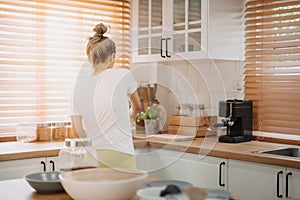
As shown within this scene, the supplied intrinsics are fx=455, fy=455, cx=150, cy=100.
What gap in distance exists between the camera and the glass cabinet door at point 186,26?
355cm

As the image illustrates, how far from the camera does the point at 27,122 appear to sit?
366cm

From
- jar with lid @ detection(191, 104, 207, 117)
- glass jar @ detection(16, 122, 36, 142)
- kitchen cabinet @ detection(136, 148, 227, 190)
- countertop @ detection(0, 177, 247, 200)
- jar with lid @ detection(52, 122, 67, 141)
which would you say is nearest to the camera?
countertop @ detection(0, 177, 247, 200)

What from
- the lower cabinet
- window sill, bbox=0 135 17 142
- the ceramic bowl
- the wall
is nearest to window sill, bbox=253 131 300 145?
the wall

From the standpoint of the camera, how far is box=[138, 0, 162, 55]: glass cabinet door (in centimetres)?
386

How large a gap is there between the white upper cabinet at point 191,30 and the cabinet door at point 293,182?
1172 millimetres

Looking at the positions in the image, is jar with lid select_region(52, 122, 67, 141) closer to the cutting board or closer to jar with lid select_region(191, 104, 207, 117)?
the cutting board

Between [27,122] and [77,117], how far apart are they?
3.50 feet

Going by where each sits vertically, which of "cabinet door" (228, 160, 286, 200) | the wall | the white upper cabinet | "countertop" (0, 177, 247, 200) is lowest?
"cabinet door" (228, 160, 286, 200)

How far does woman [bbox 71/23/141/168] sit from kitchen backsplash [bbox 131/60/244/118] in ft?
3.49

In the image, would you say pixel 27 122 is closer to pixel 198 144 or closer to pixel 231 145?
pixel 198 144

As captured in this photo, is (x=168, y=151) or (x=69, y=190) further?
(x=168, y=151)

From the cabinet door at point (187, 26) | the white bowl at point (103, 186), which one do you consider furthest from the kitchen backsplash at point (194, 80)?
the white bowl at point (103, 186)

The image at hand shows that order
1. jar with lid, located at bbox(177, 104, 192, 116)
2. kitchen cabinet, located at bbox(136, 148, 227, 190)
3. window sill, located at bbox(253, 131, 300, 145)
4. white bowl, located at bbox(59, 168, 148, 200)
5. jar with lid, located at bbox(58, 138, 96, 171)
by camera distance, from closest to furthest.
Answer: white bowl, located at bbox(59, 168, 148, 200) < jar with lid, located at bbox(58, 138, 96, 171) < kitchen cabinet, located at bbox(136, 148, 227, 190) < window sill, located at bbox(253, 131, 300, 145) < jar with lid, located at bbox(177, 104, 192, 116)

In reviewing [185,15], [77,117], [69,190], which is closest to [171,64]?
[185,15]
